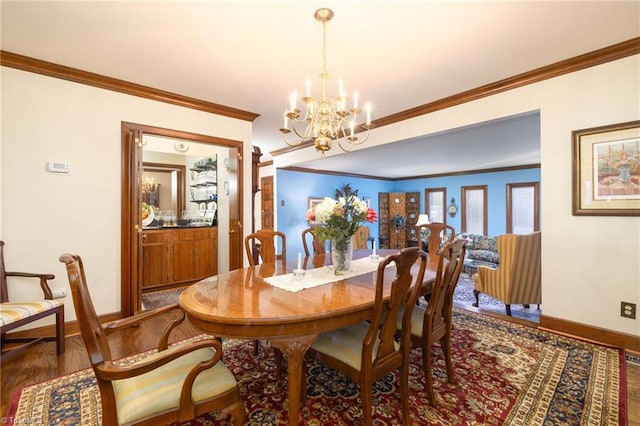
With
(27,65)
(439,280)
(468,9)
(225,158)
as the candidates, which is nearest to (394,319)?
(439,280)

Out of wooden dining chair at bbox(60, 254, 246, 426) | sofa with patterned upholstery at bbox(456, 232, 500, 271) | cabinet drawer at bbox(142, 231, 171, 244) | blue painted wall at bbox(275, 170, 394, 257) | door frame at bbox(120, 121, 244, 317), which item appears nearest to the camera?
wooden dining chair at bbox(60, 254, 246, 426)

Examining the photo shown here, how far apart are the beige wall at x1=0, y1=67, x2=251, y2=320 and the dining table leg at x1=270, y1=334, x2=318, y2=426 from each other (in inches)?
99.6

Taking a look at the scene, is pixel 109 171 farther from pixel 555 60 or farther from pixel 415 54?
pixel 555 60

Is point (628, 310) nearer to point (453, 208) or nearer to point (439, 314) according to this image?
point (439, 314)

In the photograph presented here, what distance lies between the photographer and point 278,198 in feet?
21.9

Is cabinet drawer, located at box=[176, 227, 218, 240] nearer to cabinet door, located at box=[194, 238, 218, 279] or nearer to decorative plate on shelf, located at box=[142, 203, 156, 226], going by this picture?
cabinet door, located at box=[194, 238, 218, 279]

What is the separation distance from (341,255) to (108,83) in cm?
286

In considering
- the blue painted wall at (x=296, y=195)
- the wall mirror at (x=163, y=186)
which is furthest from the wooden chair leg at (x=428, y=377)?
the blue painted wall at (x=296, y=195)

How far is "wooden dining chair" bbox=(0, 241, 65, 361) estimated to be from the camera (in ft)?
6.49

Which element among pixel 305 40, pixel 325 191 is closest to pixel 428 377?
pixel 305 40

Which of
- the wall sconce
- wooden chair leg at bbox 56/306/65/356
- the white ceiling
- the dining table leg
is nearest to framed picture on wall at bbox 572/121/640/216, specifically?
the white ceiling

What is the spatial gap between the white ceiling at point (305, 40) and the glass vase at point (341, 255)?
155cm

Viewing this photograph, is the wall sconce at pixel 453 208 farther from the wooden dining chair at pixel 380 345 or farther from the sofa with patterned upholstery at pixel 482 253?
the wooden dining chair at pixel 380 345

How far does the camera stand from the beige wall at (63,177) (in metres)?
2.46
